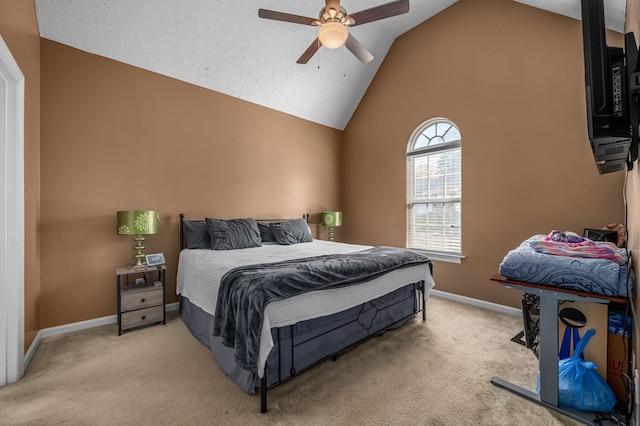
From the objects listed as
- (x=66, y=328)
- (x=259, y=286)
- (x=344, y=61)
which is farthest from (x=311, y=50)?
(x=66, y=328)

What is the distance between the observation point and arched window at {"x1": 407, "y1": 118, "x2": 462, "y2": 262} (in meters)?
4.04

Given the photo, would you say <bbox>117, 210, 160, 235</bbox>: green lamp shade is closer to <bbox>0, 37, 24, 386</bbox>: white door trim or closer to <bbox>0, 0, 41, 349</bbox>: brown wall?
<bbox>0, 0, 41, 349</bbox>: brown wall

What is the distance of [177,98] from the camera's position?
12.0 ft

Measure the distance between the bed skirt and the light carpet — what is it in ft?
0.33

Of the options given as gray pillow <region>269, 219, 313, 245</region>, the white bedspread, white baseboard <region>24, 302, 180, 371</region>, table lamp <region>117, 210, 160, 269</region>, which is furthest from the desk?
white baseboard <region>24, 302, 180, 371</region>

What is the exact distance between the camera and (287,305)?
1.86m

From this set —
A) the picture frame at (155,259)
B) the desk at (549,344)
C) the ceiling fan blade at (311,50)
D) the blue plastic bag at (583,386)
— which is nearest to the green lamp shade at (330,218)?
the ceiling fan blade at (311,50)

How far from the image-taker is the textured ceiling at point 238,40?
2.85 m

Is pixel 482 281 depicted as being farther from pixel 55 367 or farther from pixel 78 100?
pixel 78 100

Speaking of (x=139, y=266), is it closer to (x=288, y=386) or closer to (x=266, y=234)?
(x=266, y=234)

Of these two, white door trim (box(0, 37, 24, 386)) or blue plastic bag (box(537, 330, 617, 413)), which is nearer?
blue plastic bag (box(537, 330, 617, 413))

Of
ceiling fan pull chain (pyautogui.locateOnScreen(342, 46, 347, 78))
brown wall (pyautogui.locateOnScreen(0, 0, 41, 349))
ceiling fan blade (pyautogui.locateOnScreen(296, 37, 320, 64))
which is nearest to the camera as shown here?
brown wall (pyautogui.locateOnScreen(0, 0, 41, 349))

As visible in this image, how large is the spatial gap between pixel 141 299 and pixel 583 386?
3.71m

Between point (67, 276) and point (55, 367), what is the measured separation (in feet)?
3.46
